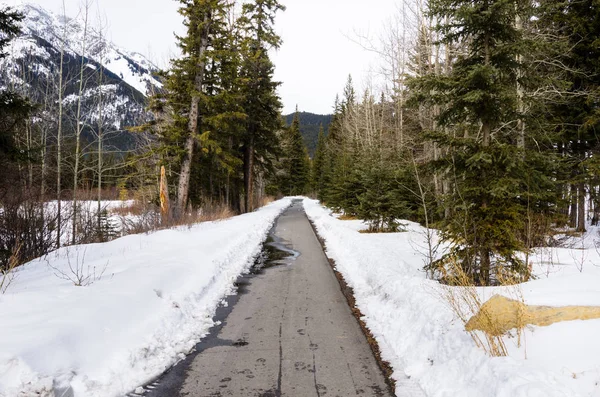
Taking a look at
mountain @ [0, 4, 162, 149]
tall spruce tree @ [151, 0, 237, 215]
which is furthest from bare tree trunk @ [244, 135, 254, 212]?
mountain @ [0, 4, 162, 149]

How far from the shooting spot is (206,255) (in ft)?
32.4

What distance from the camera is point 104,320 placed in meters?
4.64

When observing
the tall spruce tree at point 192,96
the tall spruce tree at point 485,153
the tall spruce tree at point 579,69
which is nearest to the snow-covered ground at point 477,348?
the tall spruce tree at point 485,153

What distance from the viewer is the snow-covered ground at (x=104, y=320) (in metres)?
3.43

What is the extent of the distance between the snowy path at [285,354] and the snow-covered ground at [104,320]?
1.44 feet

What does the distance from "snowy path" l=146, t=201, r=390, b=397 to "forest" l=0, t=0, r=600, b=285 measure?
7.36 feet

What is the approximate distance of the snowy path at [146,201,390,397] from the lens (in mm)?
3678

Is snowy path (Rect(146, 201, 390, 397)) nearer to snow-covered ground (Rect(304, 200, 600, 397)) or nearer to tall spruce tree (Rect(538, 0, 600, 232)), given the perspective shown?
snow-covered ground (Rect(304, 200, 600, 397))

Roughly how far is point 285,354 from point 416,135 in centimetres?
1480

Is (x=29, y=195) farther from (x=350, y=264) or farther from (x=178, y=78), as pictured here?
(x=178, y=78)

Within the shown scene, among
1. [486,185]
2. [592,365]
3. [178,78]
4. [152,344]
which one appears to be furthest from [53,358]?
[178,78]

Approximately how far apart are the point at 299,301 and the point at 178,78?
14864mm

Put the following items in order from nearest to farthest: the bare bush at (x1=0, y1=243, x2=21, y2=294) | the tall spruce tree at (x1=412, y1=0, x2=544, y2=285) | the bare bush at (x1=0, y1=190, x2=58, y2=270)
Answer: the bare bush at (x1=0, y1=243, x2=21, y2=294)
the tall spruce tree at (x1=412, y1=0, x2=544, y2=285)
the bare bush at (x1=0, y1=190, x2=58, y2=270)

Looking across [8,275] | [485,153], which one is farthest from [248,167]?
[485,153]
